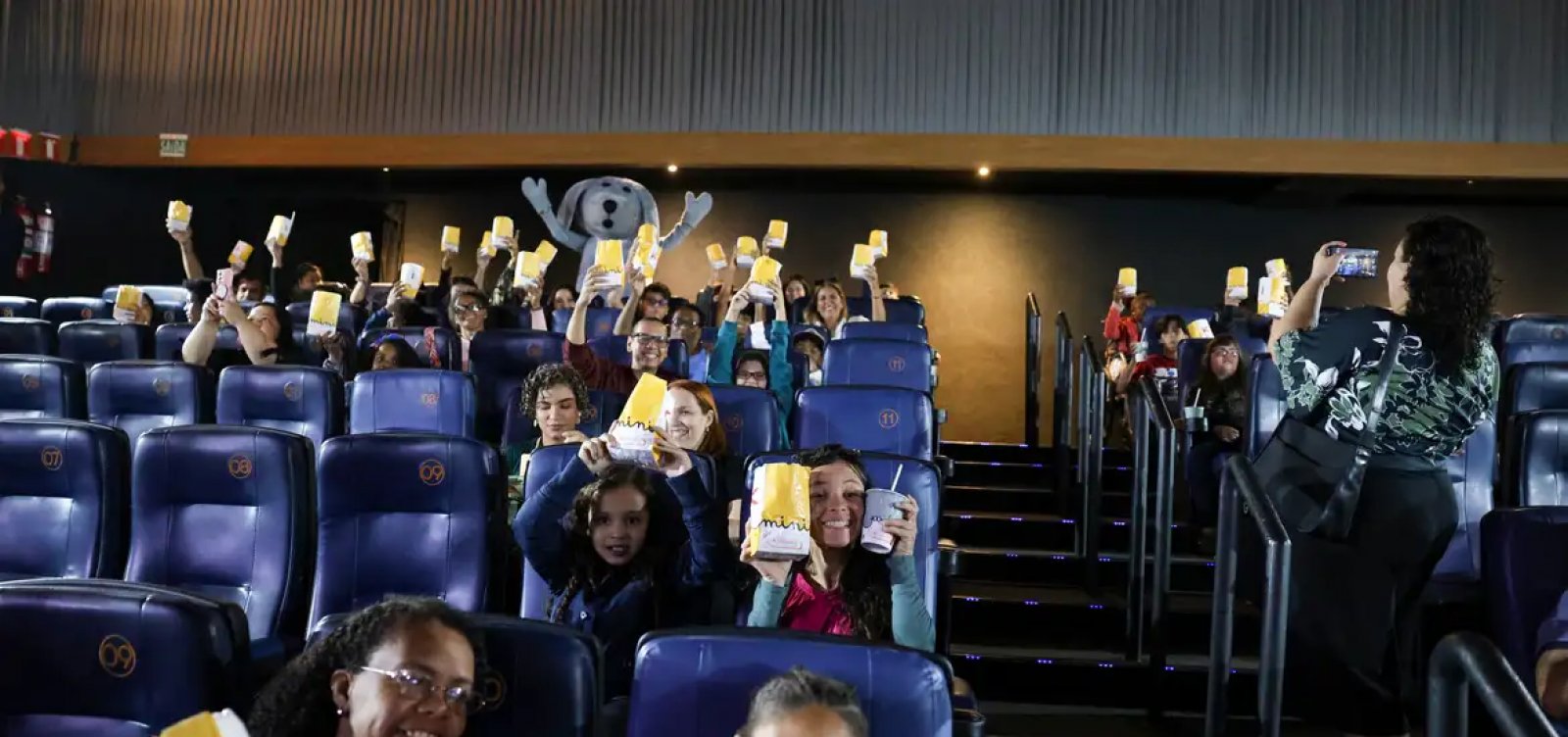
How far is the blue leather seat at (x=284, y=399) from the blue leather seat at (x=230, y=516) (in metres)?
1.26

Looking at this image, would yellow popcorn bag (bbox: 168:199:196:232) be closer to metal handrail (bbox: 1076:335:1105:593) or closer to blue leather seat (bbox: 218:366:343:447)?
blue leather seat (bbox: 218:366:343:447)

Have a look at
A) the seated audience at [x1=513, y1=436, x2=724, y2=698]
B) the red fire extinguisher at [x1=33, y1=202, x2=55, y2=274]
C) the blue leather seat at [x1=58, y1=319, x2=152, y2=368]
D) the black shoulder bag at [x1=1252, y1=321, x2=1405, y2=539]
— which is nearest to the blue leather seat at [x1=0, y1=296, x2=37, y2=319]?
the blue leather seat at [x1=58, y1=319, x2=152, y2=368]

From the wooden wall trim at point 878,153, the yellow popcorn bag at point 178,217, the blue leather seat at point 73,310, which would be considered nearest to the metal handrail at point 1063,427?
the wooden wall trim at point 878,153

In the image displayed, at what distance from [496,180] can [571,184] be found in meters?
0.76

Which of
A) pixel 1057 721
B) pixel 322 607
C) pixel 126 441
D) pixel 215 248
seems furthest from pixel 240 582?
pixel 215 248

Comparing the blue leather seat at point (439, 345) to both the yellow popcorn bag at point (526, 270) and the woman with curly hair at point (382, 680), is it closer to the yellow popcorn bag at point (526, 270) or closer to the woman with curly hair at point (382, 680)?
the yellow popcorn bag at point (526, 270)

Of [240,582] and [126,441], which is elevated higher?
[126,441]

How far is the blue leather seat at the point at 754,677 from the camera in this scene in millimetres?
1680

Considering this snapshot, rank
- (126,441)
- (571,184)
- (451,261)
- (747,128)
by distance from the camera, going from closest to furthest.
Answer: (126,441) → (747,128) → (571,184) → (451,261)

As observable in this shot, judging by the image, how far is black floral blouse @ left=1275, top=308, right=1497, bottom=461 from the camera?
231 cm

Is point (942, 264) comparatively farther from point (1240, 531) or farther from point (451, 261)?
point (1240, 531)

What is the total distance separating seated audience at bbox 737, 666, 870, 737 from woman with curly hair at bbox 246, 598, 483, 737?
0.39 metres

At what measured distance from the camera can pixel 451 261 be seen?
10.4 metres

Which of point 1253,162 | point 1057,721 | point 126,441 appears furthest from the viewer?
point 1253,162
